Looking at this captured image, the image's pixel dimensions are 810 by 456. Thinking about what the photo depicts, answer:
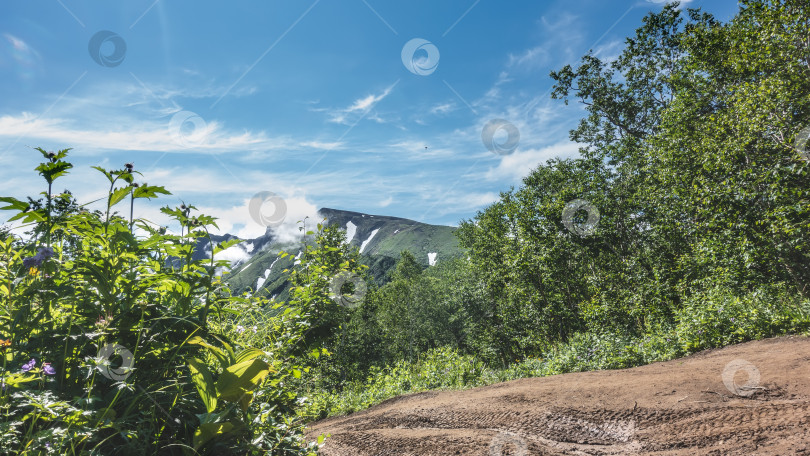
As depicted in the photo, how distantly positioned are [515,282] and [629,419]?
16.9 meters

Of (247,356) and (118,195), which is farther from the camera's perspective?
(247,356)

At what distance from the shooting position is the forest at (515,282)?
1.63m

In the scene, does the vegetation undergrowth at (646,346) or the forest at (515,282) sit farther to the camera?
the vegetation undergrowth at (646,346)

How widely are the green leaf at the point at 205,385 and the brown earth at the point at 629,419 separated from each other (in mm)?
1925

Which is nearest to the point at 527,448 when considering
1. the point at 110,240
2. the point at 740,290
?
the point at 110,240

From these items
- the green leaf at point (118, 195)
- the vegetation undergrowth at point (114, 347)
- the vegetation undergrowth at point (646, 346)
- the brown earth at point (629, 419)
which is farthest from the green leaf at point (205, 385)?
the vegetation undergrowth at point (646, 346)

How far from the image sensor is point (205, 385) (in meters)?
1.62

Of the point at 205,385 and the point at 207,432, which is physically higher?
the point at 205,385

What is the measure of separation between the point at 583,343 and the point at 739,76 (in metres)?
9.71

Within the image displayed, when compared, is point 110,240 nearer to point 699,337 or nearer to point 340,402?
point 340,402

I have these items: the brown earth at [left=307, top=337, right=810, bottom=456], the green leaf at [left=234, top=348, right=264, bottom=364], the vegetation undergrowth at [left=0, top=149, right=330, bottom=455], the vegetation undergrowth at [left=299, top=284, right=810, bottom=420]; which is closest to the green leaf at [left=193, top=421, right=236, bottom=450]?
the vegetation undergrowth at [left=0, top=149, right=330, bottom=455]

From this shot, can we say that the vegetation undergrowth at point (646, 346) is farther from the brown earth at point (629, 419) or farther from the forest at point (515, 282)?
the brown earth at point (629, 419)

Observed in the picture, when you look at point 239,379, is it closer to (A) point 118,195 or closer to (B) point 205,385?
(B) point 205,385

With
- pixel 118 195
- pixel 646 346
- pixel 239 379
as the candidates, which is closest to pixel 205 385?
pixel 239 379
